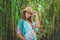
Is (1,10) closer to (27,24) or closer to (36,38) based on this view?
(27,24)

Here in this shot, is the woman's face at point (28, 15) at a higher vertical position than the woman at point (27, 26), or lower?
higher

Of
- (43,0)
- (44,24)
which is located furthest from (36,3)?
(44,24)

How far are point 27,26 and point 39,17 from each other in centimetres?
18

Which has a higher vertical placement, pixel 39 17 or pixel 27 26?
pixel 39 17

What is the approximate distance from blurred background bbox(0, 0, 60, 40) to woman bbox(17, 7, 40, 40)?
0.04m

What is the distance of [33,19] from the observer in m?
2.80

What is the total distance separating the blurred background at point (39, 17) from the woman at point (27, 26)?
4cm

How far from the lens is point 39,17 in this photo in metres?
2.80

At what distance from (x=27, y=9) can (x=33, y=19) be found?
0.14 m

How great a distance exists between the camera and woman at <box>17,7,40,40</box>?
2.77 meters

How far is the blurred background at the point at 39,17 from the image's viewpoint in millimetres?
2760

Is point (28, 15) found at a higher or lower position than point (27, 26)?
higher

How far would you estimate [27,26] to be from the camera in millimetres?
2791

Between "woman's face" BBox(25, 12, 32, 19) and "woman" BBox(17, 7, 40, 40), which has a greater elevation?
"woman's face" BBox(25, 12, 32, 19)
